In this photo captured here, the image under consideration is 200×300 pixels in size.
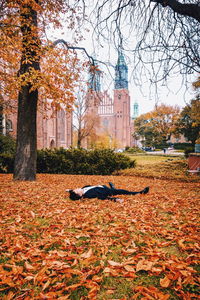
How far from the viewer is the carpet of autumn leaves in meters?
1.62

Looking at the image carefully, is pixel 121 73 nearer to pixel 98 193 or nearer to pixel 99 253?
pixel 98 193

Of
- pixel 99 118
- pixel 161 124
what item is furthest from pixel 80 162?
pixel 161 124

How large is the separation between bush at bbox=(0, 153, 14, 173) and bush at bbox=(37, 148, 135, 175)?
4.85 ft

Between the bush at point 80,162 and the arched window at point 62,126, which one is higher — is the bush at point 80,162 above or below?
below

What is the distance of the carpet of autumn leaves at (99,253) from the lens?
5.31 feet

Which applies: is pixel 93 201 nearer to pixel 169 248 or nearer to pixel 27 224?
pixel 27 224

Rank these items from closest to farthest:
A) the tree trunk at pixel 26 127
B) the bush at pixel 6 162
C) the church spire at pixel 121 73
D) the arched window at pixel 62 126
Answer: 1. the church spire at pixel 121 73
2. the tree trunk at pixel 26 127
3. the bush at pixel 6 162
4. the arched window at pixel 62 126

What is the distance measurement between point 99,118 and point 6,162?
20.2 metres

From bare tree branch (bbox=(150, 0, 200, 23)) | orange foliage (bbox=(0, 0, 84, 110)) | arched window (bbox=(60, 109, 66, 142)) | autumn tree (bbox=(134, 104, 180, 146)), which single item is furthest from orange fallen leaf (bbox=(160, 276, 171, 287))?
arched window (bbox=(60, 109, 66, 142))

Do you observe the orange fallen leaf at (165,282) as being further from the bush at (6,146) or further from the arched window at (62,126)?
the arched window at (62,126)

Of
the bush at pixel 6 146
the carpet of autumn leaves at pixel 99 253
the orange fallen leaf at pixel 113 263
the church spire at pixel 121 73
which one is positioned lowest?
the carpet of autumn leaves at pixel 99 253

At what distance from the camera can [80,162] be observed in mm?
11531

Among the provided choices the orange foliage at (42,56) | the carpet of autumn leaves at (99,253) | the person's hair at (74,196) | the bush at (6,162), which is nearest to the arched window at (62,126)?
the bush at (6,162)

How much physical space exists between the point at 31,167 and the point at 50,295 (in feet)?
21.3
